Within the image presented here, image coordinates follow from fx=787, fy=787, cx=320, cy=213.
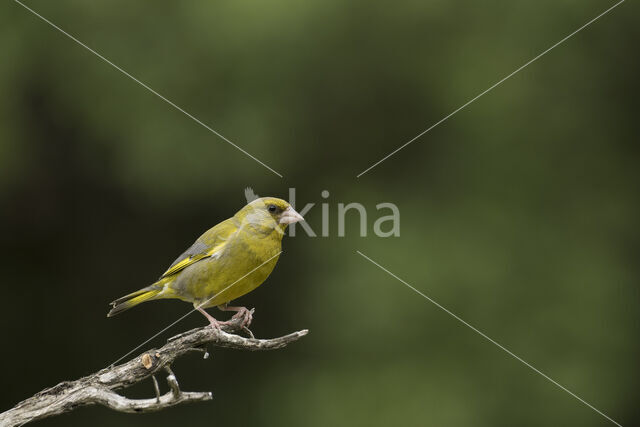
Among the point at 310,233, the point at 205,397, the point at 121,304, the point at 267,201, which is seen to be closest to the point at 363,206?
the point at 310,233

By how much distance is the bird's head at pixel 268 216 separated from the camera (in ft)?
15.4

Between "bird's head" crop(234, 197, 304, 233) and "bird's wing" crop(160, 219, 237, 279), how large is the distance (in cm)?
12

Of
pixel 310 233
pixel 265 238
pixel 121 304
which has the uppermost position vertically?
pixel 265 238

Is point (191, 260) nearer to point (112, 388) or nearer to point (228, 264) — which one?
point (228, 264)

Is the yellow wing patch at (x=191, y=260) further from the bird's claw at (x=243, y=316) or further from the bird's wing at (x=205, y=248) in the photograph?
the bird's claw at (x=243, y=316)

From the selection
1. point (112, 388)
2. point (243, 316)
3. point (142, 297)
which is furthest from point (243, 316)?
point (112, 388)

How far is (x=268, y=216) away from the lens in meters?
4.75

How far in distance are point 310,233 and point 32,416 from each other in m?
4.60

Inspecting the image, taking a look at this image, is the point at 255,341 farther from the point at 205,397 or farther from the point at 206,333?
the point at 205,397

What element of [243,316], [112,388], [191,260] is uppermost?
[191,260]

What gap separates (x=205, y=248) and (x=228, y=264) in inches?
10.5

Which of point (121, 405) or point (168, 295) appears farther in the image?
point (168, 295)

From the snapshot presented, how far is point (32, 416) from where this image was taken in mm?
4109

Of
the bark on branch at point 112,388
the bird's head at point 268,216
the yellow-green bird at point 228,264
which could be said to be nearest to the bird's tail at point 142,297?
the yellow-green bird at point 228,264
